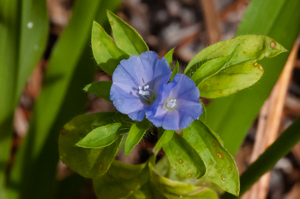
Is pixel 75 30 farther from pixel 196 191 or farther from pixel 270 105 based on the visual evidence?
pixel 270 105

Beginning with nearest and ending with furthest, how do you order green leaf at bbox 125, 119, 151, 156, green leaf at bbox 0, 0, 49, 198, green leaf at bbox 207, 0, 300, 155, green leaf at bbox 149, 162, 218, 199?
1. green leaf at bbox 125, 119, 151, 156
2. green leaf at bbox 149, 162, 218, 199
3. green leaf at bbox 207, 0, 300, 155
4. green leaf at bbox 0, 0, 49, 198

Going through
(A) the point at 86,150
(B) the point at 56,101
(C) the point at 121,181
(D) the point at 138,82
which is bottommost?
(C) the point at 121,181

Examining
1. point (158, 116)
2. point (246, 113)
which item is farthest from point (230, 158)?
point (246, 113)

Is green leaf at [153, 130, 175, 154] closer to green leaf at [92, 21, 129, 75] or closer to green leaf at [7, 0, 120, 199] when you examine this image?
green leaf at [92, 21, 129, 75]

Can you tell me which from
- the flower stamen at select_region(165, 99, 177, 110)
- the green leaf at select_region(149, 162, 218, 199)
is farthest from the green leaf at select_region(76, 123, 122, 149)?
the green leaf at select_region(149, 162, 218, 199)

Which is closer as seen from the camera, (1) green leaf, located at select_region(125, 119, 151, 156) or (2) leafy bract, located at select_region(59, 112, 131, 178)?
(1) green leaf, located at select_region(125, 119, 151, 156)

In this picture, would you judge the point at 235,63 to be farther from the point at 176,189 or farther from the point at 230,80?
the point at 176,189

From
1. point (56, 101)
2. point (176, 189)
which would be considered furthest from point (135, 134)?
point (56, 101)
